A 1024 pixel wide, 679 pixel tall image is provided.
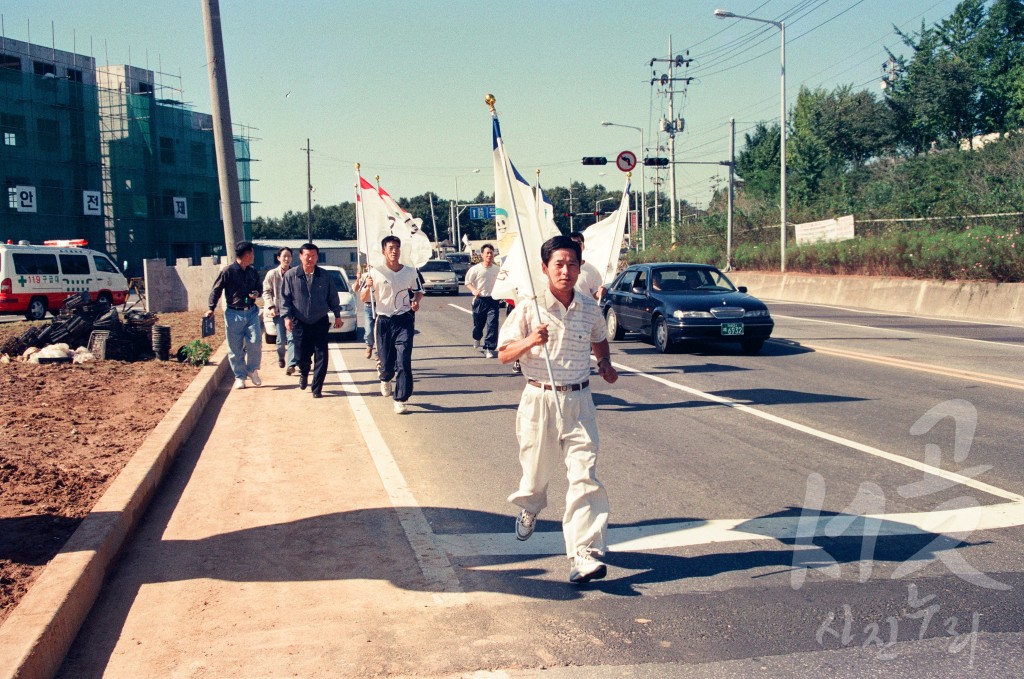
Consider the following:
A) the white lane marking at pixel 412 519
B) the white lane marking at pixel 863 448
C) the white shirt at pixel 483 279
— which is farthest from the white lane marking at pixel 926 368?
the white lane marking at pixel 412 519

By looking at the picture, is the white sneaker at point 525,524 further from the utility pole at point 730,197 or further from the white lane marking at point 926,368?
the utility pole at point 730,197

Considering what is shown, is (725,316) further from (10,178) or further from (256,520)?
(10,178)

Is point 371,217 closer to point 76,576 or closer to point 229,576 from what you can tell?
point 229,576

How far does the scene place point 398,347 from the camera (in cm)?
1049

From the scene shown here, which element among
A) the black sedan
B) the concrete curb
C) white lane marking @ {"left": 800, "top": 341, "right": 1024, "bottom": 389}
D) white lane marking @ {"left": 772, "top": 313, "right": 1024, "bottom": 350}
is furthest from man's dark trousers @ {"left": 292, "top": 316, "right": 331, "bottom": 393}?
white lane marking @ {"left": 772, "top": 313, "right": 1024, "bottom": 350}

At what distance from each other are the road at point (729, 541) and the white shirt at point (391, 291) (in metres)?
1.15

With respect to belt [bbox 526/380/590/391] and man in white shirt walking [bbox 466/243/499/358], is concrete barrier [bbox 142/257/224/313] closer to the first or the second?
man in white shirt walking [bbox 466/243/499/358]

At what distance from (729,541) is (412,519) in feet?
6.59

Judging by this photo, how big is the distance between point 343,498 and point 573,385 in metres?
2.33

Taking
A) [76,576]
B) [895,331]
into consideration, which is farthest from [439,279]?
[76,576]

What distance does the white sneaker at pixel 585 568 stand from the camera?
4.78m

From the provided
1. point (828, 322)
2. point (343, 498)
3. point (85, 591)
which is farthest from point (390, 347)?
point (828, 322)

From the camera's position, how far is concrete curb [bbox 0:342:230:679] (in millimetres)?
3912

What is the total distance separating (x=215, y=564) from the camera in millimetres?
5383
